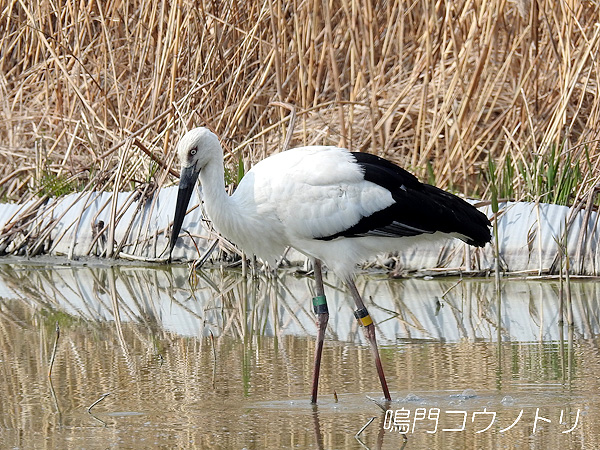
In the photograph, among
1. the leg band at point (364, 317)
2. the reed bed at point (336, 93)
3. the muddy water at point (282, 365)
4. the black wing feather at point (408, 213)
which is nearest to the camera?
the muddy water at point (282, 365)

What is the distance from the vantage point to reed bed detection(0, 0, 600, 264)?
8188 mm

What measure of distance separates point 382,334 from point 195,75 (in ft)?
12.9

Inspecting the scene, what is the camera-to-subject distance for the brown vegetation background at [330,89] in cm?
827

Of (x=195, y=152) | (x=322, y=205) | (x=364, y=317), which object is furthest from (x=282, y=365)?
(x=195, y=152)

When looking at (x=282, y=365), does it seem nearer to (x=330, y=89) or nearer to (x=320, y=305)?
(x=320, y=305)

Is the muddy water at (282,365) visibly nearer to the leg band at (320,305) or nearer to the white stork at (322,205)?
the leg band at (320,305)

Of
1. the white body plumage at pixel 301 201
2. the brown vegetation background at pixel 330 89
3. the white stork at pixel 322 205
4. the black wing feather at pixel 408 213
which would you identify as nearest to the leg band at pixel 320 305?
the white stork at pixel 322 205

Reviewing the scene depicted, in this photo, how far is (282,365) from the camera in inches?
211

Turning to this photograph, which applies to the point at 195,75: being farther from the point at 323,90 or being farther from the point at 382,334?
the point at 382,334

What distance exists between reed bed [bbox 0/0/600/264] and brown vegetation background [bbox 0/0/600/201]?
0.07 ft

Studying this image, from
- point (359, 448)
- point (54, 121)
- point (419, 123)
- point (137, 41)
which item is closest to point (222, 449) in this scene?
point (359, 448)

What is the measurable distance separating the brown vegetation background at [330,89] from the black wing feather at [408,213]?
2277 millimetres

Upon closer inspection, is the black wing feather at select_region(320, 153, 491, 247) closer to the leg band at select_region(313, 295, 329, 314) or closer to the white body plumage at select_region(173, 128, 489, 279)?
the white body plumage at select_region(173, 128, 489, 279)

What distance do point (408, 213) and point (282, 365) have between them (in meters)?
0.97
